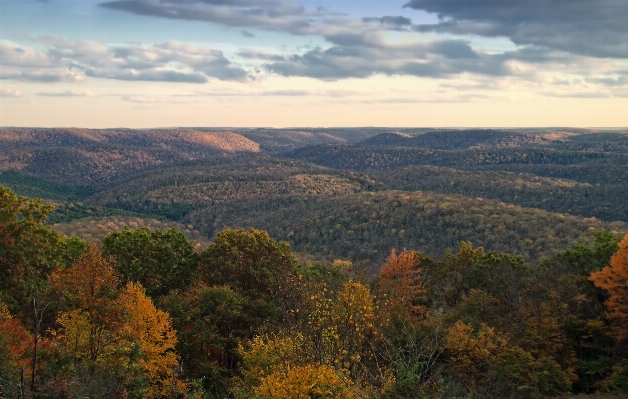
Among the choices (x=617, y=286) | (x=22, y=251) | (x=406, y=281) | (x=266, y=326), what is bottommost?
(x=406, y=281)

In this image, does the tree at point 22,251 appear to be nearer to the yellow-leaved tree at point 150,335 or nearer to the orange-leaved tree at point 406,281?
the yellow-leaved tree at point 150,335

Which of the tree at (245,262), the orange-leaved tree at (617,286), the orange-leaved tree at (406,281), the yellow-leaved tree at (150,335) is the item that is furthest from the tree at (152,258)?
the orange-leaved tree at (617,286)

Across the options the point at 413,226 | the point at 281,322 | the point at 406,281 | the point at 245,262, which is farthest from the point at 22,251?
the point at 413,226

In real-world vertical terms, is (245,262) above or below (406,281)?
above

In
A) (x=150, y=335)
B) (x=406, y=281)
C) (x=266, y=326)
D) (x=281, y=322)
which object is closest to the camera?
(x=150, y=335)

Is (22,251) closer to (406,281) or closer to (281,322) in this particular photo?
(281,322)

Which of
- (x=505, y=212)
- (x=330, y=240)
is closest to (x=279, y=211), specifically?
(x=330, y=240)

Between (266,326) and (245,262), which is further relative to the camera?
(245,262)

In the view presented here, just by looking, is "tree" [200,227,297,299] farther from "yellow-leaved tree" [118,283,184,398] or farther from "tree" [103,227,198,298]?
"yellow-leaved tree" [118,283,184,398]
